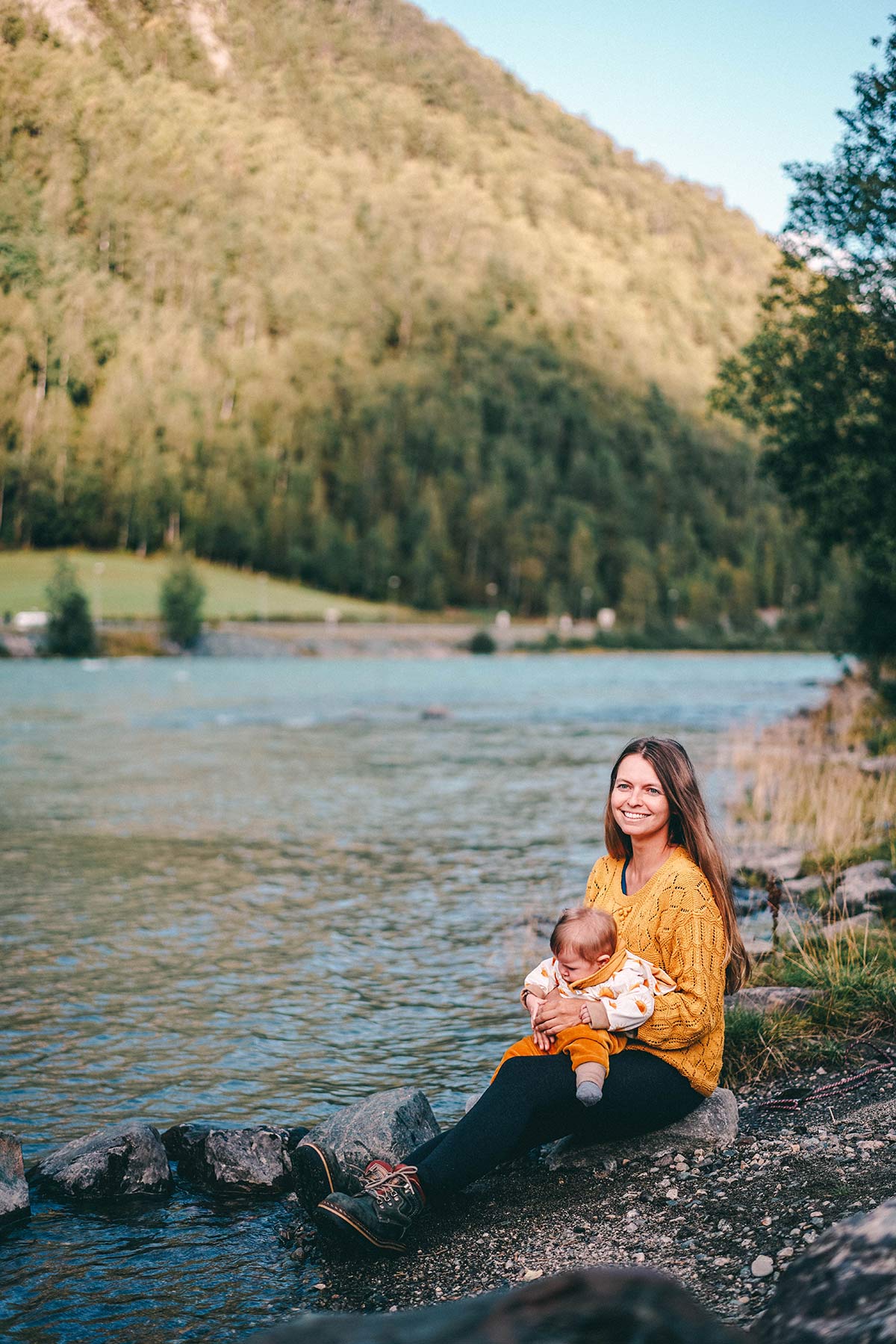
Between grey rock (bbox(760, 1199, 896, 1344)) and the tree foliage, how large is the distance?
1738 centimetres

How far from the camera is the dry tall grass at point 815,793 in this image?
1354 cm

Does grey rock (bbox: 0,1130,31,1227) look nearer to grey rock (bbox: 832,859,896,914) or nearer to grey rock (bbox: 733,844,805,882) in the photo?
grey rock (bbox: 832,859,896,914)

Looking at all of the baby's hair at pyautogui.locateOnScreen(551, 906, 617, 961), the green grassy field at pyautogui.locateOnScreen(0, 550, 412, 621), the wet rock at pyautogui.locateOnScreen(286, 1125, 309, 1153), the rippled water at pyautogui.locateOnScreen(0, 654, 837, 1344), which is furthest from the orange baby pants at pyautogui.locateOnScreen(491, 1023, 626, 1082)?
the green grassy field at pyautogui.locateOnScreen(0, 550, 412, 621)

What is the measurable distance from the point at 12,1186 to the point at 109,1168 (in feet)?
1.44

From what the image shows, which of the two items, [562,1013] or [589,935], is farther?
[589,935]

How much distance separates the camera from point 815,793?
16828 mm

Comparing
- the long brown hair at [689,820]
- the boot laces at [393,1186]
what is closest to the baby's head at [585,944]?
the long brown hair at [689,820]

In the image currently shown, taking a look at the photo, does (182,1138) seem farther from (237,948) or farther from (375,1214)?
(237,948)

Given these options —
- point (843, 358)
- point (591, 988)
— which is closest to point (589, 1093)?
point (591, 988)

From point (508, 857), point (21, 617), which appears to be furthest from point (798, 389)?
point (21, 617)

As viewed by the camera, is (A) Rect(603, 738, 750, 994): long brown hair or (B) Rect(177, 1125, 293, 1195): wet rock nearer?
(A) Rect(603, 738, 750, 994): long brown hair

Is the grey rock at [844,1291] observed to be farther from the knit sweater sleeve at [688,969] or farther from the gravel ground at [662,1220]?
the knit sweater sleeve at [688,969]

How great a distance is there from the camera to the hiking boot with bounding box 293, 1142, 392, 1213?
208 inches

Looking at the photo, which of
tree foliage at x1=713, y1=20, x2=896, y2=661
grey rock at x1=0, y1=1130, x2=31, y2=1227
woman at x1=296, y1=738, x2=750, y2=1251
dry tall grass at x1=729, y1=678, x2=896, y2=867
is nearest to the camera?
woman at x1=296, y1=738, x2=750, y2=1251
